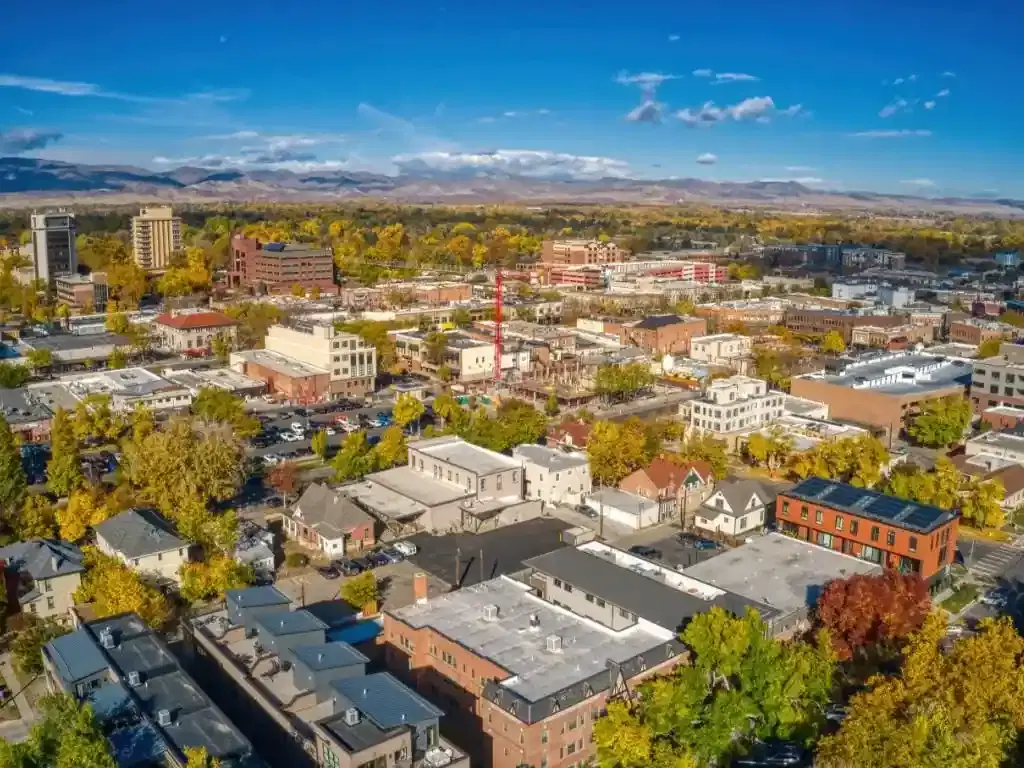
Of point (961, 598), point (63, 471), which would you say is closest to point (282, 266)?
point (63, 471)

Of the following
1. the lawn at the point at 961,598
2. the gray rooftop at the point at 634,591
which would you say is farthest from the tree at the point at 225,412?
the lawn at the point at 961,598

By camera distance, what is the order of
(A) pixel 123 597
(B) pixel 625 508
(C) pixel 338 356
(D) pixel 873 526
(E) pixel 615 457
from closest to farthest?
1. (A) pixel 123 597
2. (D) pixel 873 526
3. (B) pixel 625 508
4. (E) pixel 615 457
5. (C) pixel 338 356

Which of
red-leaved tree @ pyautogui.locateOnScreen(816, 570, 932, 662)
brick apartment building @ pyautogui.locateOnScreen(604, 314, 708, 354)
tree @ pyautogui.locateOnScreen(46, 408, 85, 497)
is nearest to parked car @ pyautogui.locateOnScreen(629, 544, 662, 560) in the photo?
red-leaved tree @ pyautogui.locateOnScreen(816, 570, 932, 662)

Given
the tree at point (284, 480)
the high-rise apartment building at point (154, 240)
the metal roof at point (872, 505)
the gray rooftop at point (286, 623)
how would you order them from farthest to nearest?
1. the high-rise apartment building at point (154, 240)
2. the tree at point (284, 480)
3. the metal roof at point (872, 505)
4. the gray rooftop at point (286, 623)

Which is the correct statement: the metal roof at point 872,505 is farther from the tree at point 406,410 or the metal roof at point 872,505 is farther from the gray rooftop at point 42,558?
the gray rooftop at point 42,558

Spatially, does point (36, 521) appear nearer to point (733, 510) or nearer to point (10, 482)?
point (10, 482)

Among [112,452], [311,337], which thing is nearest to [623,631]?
[112,452]

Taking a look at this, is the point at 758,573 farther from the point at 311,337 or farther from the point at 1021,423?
the point at 311,337
